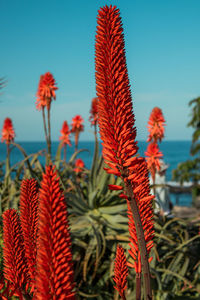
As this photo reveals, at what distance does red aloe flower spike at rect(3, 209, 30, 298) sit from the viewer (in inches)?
29.6

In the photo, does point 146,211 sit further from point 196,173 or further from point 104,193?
point 196,173

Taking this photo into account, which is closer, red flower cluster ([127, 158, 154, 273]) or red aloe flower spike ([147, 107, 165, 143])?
red flower cluster ([127, 158, 154, 273])

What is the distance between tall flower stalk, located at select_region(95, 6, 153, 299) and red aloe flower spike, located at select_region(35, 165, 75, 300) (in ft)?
0.49

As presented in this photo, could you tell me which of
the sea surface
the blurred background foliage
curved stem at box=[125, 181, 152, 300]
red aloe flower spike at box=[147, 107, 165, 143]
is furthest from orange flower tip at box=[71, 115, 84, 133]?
curved stem at box=[125, 181, 152, 300]

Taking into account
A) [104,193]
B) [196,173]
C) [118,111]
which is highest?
[118,111]

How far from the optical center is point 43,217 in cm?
59

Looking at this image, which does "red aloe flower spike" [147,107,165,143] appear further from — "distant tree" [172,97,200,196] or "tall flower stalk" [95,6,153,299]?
"distant tree" [172,97,200,196]

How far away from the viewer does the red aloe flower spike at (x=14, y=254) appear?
75cm

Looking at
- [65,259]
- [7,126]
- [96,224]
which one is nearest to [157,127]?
[96,224]

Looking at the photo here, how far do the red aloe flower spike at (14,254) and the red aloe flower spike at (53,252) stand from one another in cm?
18

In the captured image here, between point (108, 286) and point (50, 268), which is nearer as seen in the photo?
point (50, 268)

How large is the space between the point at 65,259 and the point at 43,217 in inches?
3.3

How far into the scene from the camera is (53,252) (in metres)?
0.58

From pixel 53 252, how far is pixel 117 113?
0.32 metres
